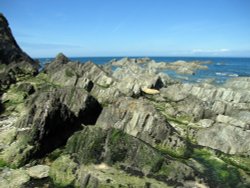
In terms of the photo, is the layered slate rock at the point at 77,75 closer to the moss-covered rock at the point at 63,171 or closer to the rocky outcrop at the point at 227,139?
the rocky outcrop at the point at 227,139

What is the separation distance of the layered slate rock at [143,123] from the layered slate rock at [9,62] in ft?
93.1

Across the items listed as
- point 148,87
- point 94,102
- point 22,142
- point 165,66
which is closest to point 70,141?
point 22,142

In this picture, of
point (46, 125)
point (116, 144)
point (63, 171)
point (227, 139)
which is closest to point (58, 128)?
point (46, 125)

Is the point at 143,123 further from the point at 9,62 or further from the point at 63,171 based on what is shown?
the point at 9,62

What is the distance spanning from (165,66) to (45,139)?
164m

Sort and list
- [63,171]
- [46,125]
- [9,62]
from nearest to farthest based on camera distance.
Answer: [63,171] < [46,125] < [9,62]

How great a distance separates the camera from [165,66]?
192 meters

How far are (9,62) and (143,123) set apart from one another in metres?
59.8

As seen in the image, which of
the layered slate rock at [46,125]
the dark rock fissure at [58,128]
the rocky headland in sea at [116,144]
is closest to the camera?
the rocky headland in sea at [116,144]

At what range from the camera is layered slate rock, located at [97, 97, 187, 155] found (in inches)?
1337

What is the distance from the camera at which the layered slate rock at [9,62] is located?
61.2 meters

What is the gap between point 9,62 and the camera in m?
82.9

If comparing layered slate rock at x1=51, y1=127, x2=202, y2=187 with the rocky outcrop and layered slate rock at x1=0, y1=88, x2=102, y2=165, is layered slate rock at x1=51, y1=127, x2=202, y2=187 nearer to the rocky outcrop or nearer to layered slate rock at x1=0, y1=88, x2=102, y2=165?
layered slate rock at x1=0, y1=88, x2=102, y2=165

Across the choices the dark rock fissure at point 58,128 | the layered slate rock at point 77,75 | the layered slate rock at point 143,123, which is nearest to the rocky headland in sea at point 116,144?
the layered slate rock at point 143,123
